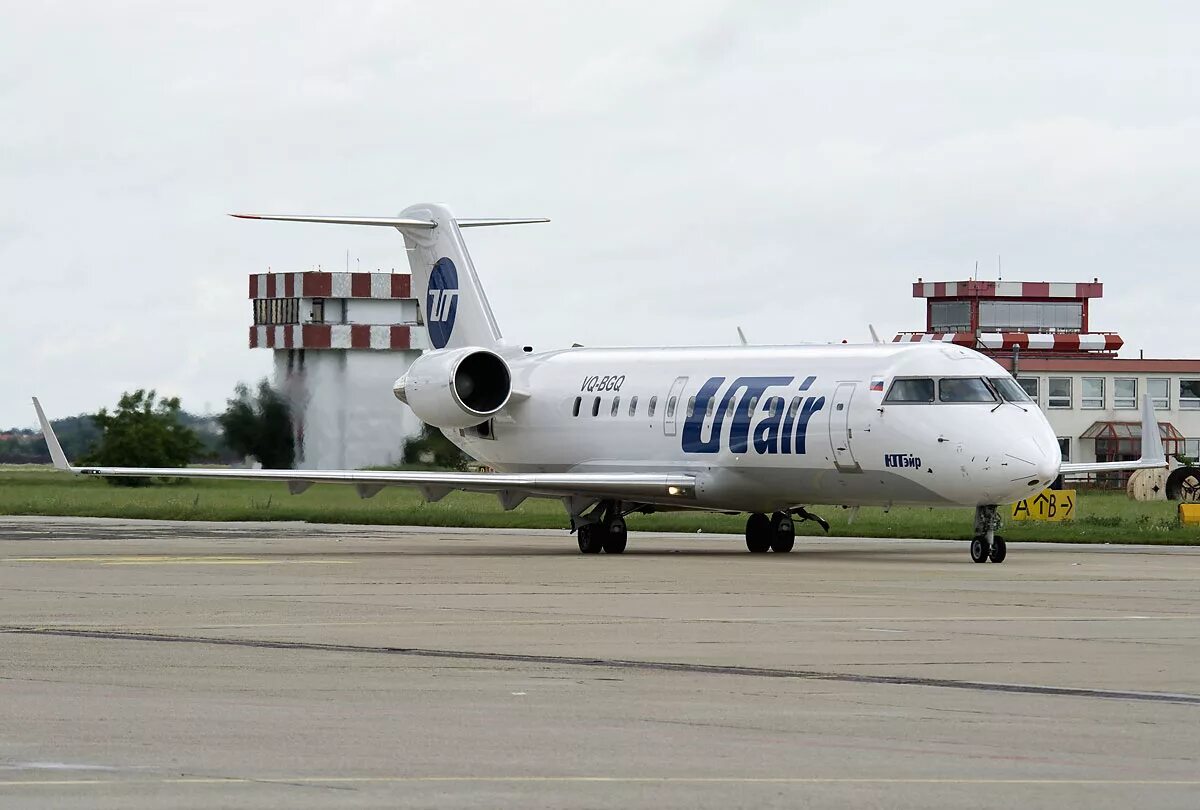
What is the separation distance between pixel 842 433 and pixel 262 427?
23.0 metres

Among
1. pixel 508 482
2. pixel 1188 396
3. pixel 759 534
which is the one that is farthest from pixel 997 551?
pixel 1188 396

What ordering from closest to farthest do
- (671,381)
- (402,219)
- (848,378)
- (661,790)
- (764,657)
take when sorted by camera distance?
(661,790) → (764,657) → (848,378) → (671,381) → (402,219)

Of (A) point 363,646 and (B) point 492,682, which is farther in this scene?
(A) point 363,646

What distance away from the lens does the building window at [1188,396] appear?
4050 inches

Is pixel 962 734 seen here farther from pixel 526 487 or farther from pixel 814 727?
pixel 526 487

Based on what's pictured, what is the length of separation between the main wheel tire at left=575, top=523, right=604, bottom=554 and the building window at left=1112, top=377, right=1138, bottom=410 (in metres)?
73.9

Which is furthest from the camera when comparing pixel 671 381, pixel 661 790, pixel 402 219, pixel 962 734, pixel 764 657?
pixel 402 219

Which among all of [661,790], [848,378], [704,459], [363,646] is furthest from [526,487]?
[661,790]

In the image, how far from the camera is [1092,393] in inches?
4011

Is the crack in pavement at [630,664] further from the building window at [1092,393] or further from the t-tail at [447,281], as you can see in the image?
the building window at [1092,393]

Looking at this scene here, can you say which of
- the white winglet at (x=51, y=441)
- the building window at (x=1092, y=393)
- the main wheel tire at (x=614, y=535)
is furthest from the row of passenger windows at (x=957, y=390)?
the building window at (x=1092, y=393)

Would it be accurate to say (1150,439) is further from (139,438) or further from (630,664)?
(139,438)

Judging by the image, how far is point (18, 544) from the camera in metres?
33.8

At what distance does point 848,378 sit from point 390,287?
5434 cm
